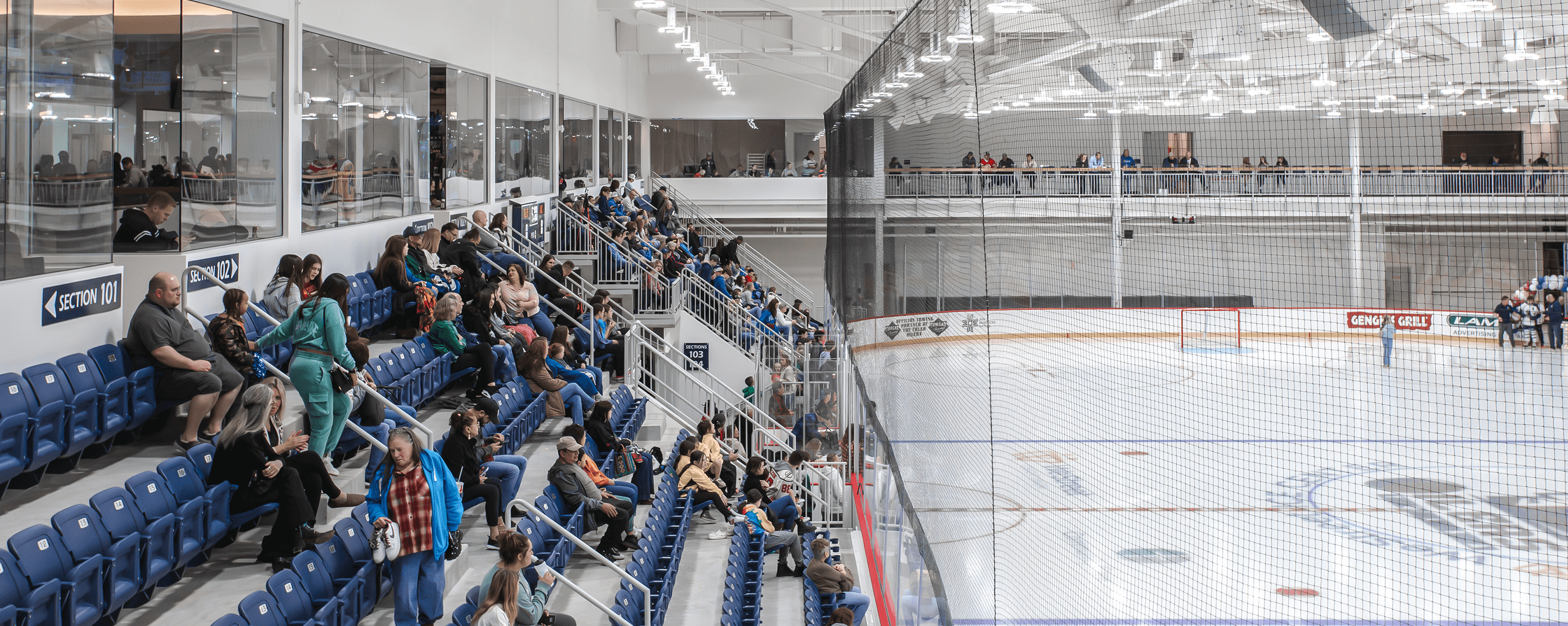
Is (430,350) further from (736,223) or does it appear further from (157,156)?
(736,223)

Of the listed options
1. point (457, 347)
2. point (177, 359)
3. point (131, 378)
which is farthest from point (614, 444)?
point (131, 378)

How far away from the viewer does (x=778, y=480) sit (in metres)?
10.9

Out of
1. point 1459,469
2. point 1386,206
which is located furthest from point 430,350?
point 1386,206

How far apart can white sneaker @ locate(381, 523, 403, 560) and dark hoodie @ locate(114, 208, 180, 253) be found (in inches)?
150

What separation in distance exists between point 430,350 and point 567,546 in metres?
3.15

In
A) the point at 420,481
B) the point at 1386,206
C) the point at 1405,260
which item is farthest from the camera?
the point at 1405,260

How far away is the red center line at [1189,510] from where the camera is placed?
1309 cm

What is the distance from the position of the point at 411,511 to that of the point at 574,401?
5.15 metres

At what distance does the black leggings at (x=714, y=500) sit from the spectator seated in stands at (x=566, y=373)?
5.59 feet

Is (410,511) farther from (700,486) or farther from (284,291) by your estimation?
(700,486)

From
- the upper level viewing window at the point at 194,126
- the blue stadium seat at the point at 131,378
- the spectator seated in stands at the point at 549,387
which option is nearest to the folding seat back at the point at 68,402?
the blue stadium seat at the point at 131,378

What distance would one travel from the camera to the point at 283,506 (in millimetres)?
5320

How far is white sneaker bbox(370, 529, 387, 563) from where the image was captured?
16.1ft

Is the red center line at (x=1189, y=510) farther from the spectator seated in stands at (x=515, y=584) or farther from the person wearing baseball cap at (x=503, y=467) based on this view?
the spectator seated in stands at (x=515, y=584)
